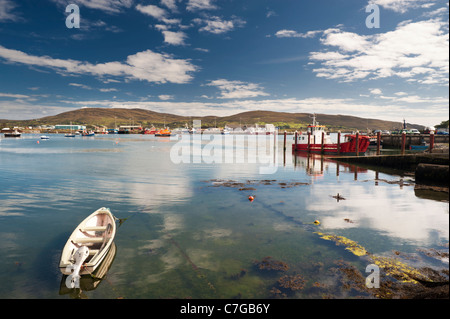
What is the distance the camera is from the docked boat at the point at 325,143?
Result: 48906 millimetres

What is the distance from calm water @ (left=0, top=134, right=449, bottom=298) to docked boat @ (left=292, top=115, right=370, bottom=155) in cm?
2280

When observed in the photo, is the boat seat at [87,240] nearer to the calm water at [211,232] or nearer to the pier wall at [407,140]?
the calm water at [211,232]

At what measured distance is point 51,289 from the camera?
8.61 m

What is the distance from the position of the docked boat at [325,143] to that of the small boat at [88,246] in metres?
44.6

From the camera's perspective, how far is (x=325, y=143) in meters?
53.7

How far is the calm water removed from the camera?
29.2 ft

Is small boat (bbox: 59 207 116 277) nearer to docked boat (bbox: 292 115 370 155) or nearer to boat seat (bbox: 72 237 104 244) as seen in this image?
boat seat (bbox: 72 237 104 244)

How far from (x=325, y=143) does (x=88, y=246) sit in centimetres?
5166

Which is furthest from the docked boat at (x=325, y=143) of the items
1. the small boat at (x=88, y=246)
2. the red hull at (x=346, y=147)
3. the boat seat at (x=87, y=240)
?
the boat seat at (x=87, y=240)

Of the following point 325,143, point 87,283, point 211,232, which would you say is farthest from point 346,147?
point 87,283

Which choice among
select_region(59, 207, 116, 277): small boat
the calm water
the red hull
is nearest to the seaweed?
the calm water

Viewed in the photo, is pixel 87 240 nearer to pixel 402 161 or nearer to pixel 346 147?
pixel 402 161
